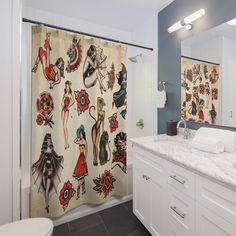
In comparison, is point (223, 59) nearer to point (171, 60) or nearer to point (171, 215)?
point (171, 60)

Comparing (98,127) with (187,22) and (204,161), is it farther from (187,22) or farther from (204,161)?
(187,22)

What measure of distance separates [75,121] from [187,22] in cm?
150

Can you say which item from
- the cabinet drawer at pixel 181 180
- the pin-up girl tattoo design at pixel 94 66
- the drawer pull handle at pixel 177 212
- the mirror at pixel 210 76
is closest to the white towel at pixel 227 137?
the mirror at pixel 210 76

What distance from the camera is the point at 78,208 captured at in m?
1.78

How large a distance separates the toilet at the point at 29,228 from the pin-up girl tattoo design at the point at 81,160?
2.28 ft

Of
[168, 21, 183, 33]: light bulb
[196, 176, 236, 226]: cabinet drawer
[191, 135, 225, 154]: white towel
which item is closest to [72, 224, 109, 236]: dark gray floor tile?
[196, 176, 236, 226]: cabinet drawer

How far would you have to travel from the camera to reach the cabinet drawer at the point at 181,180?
979 mm

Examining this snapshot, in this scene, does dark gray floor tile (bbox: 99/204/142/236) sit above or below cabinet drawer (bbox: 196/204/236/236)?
below

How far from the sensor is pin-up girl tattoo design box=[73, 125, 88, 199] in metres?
1.73

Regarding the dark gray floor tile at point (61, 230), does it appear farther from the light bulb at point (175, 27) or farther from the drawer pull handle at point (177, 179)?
the light bulb at point (175, 27)

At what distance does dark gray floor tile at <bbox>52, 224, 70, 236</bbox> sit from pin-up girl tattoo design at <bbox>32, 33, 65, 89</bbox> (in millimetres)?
1398

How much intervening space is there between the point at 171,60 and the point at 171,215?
1550 millimetres

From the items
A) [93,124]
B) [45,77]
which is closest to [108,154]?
[93,124]

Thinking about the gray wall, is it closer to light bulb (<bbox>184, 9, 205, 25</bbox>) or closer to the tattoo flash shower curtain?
light bulb (<bbox>184, 9, 205, 25</bbox>)
